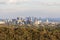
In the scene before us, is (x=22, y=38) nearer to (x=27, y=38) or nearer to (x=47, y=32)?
(x=27, y=38)

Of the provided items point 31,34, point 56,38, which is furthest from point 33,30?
point 56,38

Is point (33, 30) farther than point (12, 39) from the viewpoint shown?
Yes

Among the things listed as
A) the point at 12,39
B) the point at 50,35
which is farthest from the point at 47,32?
the point at 12,39

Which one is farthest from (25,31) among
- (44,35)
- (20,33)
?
(44,35)

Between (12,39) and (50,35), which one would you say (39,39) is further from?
(12,39)

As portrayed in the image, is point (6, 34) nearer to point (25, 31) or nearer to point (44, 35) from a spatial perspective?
point (25, 31)

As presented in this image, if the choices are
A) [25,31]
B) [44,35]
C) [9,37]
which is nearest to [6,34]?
[9,37]
